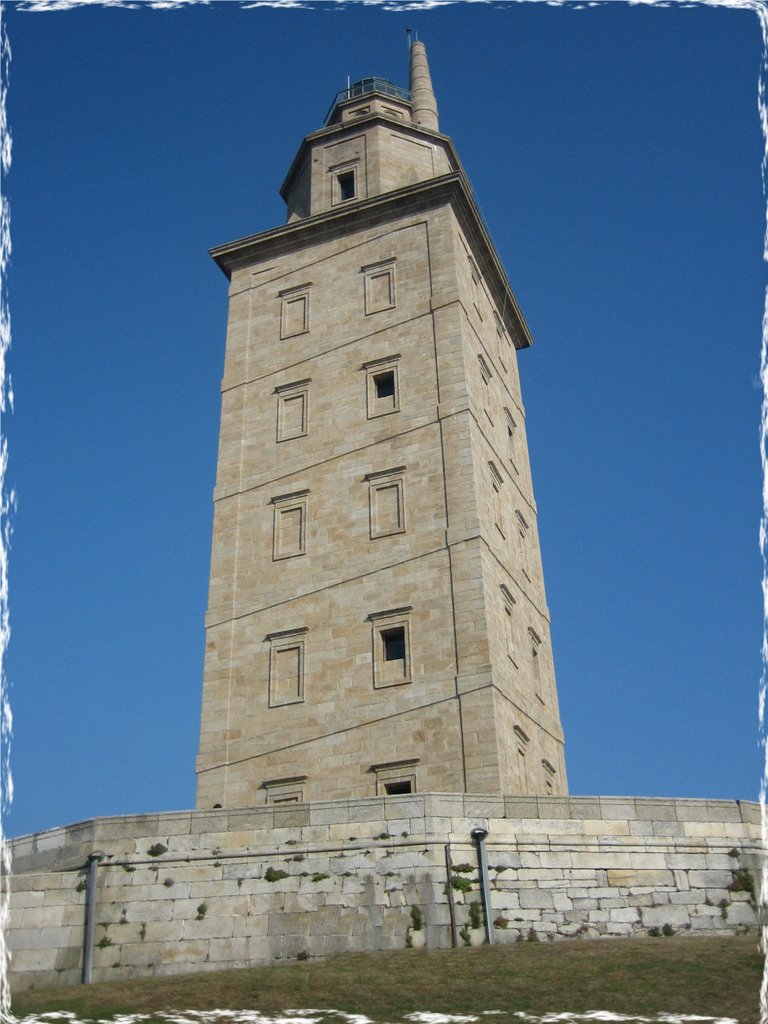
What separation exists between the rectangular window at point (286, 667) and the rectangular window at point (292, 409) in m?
6.49

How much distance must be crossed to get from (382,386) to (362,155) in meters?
10.1

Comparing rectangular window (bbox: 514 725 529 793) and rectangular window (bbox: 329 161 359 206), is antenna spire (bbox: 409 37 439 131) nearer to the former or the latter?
rectangular window (bbox: 329 161 359 206)

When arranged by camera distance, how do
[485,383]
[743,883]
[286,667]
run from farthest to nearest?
[485,383]
[286,667]
[743,883]

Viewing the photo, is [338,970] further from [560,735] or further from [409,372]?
[409,372]

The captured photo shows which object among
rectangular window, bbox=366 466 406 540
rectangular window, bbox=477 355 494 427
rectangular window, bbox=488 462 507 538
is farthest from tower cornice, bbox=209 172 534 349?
rectangular window, bbox=366 466 406 540

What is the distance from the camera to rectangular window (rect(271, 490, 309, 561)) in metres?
30.9

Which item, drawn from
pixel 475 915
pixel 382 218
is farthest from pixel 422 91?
pixel 475 915

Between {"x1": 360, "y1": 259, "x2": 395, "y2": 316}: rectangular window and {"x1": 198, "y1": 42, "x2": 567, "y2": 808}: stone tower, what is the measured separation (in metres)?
0.06

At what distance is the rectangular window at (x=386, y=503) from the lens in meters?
29.9

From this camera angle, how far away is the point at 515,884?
1986 cm

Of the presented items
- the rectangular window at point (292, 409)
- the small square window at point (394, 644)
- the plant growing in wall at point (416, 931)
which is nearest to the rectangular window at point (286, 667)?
the small square window at point (394, 644)

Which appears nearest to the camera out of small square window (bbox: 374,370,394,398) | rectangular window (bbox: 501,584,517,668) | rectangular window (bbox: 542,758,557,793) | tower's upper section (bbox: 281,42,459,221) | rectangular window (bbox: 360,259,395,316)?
rectangular window (bbox: 501,584,517,668)

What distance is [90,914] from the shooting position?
19.8 m

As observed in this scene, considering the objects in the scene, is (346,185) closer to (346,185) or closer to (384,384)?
(346,185)
